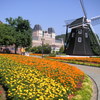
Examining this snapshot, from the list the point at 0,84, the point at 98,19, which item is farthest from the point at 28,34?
the point at 0,84

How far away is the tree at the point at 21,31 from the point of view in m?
30.5

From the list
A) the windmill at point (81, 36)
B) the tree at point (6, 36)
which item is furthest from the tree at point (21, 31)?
the windmill at point (81, 36)

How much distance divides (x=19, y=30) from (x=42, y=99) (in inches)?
1115

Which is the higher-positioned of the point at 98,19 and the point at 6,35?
the point at 98,19

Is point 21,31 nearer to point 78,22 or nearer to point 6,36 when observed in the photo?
point 6,36

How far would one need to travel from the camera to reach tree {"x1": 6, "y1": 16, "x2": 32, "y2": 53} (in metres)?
30.5

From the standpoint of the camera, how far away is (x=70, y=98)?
19.7ft

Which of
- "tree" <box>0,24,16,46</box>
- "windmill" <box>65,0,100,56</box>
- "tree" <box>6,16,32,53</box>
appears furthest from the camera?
"windmill" <box>65,0,100,56</box>

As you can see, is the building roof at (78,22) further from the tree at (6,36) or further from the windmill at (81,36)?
the tree at (6,36)

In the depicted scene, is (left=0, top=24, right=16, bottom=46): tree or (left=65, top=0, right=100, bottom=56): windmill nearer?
(left=0, top=24, right=16, bottom=46): tree

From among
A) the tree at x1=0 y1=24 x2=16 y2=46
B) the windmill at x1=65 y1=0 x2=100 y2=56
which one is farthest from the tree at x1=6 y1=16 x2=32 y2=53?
the windmill at x1=65 y1=0 x2=100 y2=56

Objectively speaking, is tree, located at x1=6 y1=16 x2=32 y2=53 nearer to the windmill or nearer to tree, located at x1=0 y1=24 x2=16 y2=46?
tree, located at x1=0 y1=24 x2=16 y2=46

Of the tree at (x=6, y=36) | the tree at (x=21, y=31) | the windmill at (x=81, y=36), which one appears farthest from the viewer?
the windmill at (x=81, y=36)

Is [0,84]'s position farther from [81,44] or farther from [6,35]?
[81,44]
